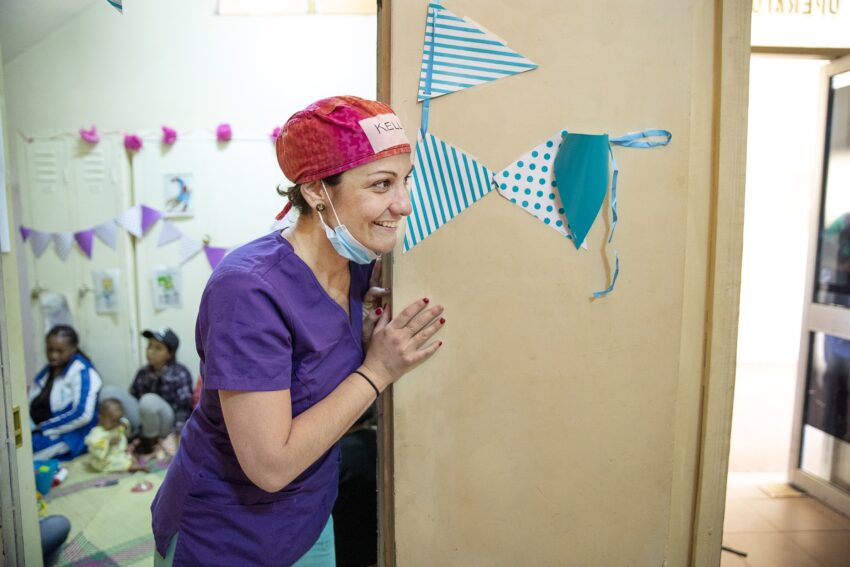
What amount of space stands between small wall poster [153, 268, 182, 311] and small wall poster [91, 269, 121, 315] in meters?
0.26

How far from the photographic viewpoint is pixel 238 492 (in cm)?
103

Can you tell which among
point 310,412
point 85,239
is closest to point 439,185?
point 310,412

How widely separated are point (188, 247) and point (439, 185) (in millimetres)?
3216

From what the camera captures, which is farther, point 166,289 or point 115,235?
point 166,289

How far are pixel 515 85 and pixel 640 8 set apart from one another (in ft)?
0.99

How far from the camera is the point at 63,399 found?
3428 mm

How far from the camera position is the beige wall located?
105cm

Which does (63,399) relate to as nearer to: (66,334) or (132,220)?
(66,334)

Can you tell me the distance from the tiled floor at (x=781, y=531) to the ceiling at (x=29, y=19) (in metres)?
4.80

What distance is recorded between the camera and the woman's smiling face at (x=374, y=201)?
0.94 metres

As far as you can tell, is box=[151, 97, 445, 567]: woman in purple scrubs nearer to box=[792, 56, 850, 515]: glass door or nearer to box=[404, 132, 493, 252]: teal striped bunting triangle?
box=[404, 132, 493, 252]: teal striped bunting triangle

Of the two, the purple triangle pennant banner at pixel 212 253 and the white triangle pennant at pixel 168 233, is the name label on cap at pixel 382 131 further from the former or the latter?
the white triangle pennant at pixel 168 233

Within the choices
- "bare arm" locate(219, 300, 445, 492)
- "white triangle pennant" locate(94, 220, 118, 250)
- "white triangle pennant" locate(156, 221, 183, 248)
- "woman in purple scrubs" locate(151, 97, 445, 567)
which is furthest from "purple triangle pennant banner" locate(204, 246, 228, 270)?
"bare arm" locate(219, 300, 445, 492)

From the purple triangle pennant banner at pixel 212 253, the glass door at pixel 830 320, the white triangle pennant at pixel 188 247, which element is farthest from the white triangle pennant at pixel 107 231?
the glass door at pixel 830 320
